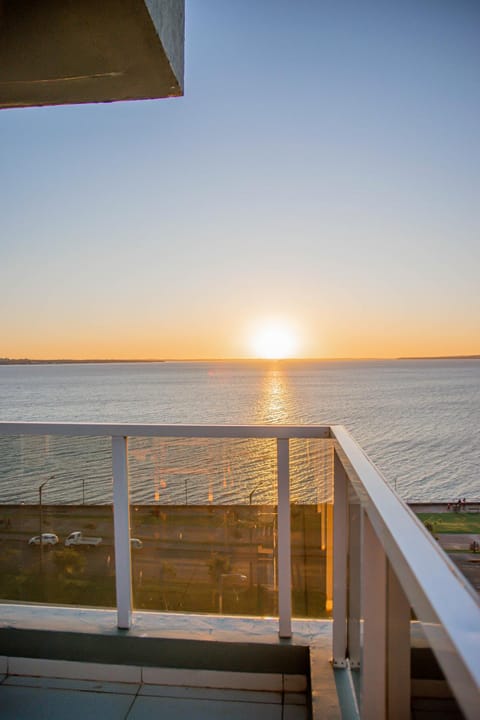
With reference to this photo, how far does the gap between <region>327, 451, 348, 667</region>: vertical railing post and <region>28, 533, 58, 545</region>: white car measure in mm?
1166

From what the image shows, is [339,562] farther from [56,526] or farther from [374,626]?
[56,526]

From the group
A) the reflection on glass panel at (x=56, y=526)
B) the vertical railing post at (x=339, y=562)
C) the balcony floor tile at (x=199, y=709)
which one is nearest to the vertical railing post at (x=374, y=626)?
the vertical railing post at (x=339, y=562)

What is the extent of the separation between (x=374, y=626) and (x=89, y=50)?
1.73 meters

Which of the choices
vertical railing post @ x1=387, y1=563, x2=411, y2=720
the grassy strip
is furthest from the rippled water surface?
the grassy strip

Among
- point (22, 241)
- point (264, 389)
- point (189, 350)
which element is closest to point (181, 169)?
point (22, 241)

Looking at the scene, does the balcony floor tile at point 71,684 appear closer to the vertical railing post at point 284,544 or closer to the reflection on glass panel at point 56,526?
the reflection on glass panel at point 56,526

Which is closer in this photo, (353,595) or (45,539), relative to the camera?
(353,595)

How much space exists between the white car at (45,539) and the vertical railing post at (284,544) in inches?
37.5

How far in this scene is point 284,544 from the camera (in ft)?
7.14

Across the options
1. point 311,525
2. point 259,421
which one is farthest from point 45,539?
point 259,421

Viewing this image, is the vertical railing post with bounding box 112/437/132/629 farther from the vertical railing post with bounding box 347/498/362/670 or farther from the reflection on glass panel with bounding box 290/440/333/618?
the vertical railing post with bounding box 347/498/362/670

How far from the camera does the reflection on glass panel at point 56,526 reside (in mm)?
2164

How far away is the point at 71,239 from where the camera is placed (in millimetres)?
21125

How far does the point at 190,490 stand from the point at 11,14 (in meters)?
1.76
